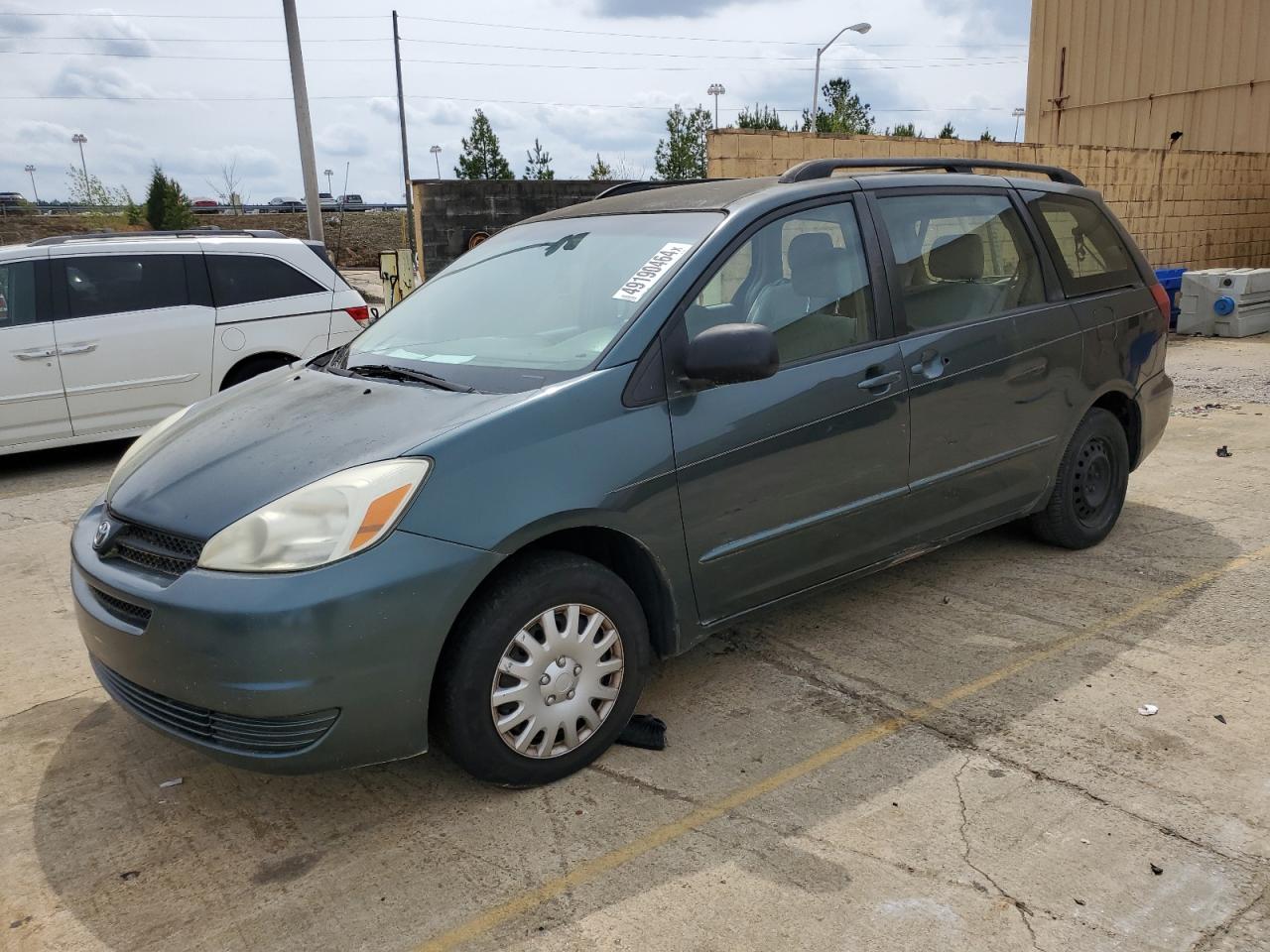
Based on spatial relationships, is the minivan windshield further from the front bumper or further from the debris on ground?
the debris on ground

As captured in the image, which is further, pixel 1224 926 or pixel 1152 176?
pixel 1152 176

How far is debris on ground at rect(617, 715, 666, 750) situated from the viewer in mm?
3332

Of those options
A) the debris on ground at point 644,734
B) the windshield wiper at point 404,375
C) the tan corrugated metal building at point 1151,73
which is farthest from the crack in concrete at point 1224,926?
the tan corrugated metal building at point 1151,73

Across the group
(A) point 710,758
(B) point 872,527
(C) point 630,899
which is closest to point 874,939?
(C) point 630,899

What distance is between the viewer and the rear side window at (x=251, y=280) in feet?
26.6

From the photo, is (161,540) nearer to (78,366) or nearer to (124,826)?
(124,826)

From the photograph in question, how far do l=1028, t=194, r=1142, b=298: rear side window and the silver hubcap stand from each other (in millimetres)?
2872

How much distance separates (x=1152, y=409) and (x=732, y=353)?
3.10 m

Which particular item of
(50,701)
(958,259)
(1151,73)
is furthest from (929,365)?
(1151,73)

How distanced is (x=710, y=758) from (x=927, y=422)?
1578mm

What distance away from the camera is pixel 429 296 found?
423 cm

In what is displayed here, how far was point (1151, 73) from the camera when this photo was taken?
20.9 m

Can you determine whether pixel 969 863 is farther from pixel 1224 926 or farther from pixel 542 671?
pixel 542 671

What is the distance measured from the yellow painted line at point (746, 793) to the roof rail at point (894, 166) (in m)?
1.97
